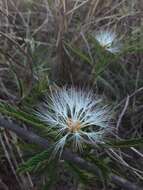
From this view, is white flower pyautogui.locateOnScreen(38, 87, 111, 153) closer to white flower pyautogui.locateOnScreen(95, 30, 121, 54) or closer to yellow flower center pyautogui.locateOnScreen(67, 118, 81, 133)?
yellow flower center pyautogui.locateOnScreen(67, 118, 81, 133)

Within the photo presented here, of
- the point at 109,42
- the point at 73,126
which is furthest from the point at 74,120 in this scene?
the point at 109,42

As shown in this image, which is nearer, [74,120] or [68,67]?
[74,120]

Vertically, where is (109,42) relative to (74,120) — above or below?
above

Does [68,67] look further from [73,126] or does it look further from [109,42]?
[73,126]

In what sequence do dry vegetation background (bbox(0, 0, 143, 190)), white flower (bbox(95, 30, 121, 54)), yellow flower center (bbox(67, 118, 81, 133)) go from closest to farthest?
yellow flower center (bbox(67, 118, 81, 133)) → dry vegetation background (bbox(0, 0, 143, 190)) → white flower (bbox(95, 30, 121, 54))

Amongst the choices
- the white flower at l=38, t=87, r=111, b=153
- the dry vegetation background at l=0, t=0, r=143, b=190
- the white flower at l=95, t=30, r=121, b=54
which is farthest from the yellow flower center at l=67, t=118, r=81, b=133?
the white flower at l=95, t=30, r=121, b=54

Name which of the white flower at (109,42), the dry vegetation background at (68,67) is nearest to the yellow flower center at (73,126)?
the dry vegetation background at (68,67)
